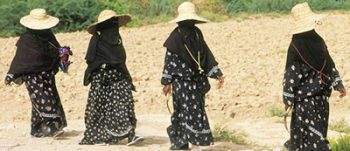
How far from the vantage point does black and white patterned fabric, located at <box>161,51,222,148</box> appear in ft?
26.2

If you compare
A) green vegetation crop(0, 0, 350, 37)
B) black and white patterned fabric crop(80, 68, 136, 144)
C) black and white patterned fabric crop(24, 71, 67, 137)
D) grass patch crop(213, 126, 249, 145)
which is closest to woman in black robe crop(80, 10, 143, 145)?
black and white patterned fabric crop(80, 68, 136, 144)

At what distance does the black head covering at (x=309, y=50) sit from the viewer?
23.4 feet

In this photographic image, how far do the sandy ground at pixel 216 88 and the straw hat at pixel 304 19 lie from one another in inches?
10.9

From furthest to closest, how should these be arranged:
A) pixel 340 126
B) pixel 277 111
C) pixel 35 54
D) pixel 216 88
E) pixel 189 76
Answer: pixel 216 88
pixel 277 111
pixel 340 126
pixel 35 54
pixel 189 76

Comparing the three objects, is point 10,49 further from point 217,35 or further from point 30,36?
point 30,36

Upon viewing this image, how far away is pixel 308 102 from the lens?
7.22 metres

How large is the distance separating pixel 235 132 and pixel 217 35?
9403mm

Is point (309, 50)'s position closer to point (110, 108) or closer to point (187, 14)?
point (187, 14)

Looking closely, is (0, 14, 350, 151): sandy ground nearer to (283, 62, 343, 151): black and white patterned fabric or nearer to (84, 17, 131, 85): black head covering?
(283, 62, 343, 151): black and white patterned fabric

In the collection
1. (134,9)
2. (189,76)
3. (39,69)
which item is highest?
(189,76)

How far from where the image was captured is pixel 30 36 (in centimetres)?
898

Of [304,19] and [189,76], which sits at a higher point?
[304,19]

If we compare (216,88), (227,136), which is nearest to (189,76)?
(227,136)

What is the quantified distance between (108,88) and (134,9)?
16156 mm
